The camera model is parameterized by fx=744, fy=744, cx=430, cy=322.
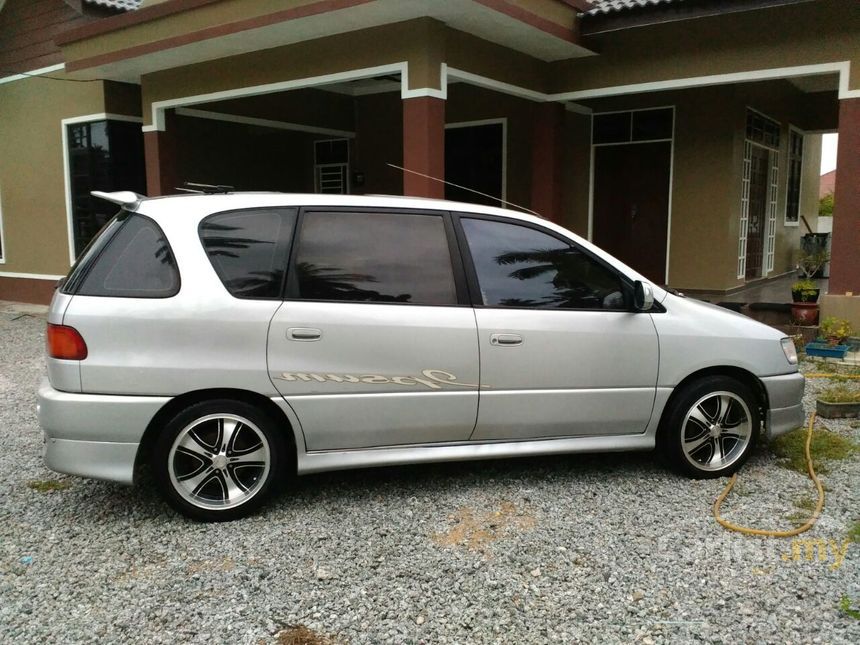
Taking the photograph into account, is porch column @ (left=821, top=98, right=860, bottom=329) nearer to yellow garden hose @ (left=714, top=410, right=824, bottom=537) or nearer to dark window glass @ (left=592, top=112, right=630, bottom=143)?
dark window glass @ (left=592, top=112, right=630, bottom=143)

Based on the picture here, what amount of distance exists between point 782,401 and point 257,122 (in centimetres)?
1021

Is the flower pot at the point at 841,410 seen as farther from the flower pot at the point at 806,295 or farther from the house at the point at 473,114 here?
the flower pot at the point at 806,295

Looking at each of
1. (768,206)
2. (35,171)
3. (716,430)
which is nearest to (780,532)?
(716,430)

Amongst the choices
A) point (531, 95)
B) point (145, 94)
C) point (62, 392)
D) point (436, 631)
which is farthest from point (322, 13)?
point (436, 631)

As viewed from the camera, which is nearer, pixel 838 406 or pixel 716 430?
pixel 716 430

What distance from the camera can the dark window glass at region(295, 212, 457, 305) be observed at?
4.01 m

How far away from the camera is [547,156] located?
1022cm

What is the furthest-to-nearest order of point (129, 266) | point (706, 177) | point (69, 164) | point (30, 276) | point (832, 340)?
point (30, 276)
point (69, 164)
point (706, 177)
point (832, 340)
point (129, 266)

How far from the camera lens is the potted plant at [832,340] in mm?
7863

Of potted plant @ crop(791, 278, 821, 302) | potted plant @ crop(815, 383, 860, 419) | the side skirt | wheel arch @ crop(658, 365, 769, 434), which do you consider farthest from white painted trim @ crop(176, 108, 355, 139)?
potted plant @ crop(815, 383, 860, 419)

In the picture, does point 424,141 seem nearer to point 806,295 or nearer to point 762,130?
point 806,295

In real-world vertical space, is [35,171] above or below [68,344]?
above

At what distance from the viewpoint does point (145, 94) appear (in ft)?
36.6

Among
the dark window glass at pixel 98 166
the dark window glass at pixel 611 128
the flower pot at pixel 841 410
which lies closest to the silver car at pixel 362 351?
the flower pot at pixel 841 410
